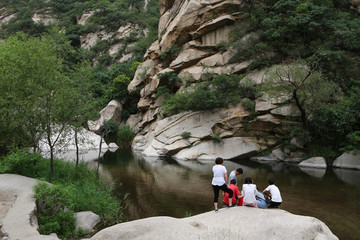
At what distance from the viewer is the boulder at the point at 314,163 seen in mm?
18375

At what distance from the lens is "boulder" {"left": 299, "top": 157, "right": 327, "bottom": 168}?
18.4 metres

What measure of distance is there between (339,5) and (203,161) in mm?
23549

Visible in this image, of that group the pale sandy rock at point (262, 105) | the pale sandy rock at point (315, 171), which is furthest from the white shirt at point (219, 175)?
the pale sandy rock at point (262, 105)

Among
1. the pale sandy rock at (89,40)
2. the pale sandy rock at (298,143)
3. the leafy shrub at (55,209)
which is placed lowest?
the pale sandy rock at (298,143)

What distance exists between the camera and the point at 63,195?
7480mm

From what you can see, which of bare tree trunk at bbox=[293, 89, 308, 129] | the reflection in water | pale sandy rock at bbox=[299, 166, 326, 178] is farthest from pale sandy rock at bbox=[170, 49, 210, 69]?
the reflection in water

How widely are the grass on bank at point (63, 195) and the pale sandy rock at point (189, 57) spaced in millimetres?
21505

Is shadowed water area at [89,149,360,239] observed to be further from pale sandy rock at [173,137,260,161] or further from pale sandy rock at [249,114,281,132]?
pale sandy rock at [249,114,281,132]

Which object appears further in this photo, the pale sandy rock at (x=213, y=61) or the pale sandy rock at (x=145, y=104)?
the pale sandy rock at (x=145, y=104)

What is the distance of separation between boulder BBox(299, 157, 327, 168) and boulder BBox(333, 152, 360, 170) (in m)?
0.88

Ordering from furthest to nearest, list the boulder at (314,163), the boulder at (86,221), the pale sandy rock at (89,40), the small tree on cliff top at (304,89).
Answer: the pale sandy rock at (89,40) → the small tree on cliff top at (304,89) → the boulder at (314,163) → the boulder at (86,221)

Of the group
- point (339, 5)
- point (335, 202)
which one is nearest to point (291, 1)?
point (339, 5)

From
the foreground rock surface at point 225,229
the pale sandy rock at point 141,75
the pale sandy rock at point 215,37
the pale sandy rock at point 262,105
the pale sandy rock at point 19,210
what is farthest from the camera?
the pale sandy rock at point 141,75

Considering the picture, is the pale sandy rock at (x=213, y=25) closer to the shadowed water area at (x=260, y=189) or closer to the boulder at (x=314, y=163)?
the shadowed water area at (x=260, y=189)
